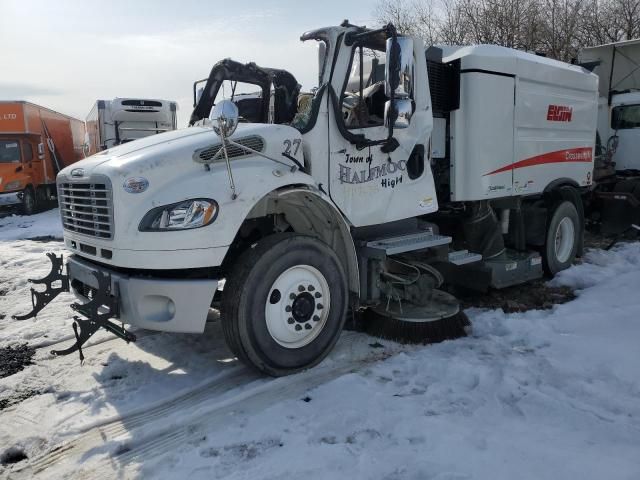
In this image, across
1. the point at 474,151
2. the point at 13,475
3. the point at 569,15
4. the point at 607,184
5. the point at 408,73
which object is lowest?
the point at 13,475

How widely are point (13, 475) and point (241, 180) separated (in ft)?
7.29

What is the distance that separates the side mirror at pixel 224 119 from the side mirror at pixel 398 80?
1.33m

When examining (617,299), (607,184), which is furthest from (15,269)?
(607,184)

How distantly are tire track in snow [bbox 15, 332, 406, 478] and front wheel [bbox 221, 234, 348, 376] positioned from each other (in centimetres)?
18

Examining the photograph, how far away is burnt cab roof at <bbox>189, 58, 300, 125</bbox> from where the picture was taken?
5.13m

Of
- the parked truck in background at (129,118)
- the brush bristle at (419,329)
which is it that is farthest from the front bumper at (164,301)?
the parked truck in background at (129,118)

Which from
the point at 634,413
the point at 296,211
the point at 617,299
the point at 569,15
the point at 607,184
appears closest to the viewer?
the point at 634,413

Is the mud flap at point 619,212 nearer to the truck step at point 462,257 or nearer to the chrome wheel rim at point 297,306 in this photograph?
the truck step at point 462,257

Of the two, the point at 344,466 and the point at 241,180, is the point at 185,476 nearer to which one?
the point at 344,466

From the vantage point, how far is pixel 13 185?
1738 centimetres

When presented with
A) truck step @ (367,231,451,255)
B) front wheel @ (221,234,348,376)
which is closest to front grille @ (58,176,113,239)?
front wheel @ (221,234,348,376)

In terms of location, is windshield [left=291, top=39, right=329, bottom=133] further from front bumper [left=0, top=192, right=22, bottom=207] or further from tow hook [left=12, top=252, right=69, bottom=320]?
front bumper [left=0, top=192, right=22, bottom=207]

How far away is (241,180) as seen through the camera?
3814 mm

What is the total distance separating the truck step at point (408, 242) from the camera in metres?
4.83
